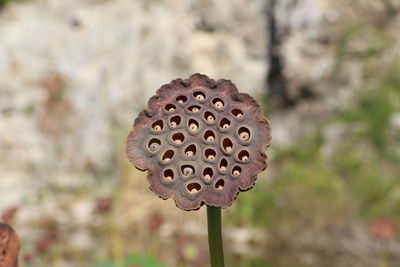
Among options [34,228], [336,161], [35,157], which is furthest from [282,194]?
[35,157]

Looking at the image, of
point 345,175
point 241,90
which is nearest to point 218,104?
point 345,175

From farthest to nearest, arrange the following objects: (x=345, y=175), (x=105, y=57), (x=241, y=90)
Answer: (x=105, y=57) → (x=241, y=90) → (x=345, y=175)

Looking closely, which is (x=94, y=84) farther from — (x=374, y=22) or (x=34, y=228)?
(x=374, y=22)

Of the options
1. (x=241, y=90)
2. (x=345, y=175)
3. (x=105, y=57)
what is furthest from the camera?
(x=105, y=57)

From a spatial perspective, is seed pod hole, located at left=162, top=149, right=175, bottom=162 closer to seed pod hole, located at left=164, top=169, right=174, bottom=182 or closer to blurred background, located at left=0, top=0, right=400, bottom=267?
seed pod hole, located at left=164, top=169, right=174, bottom=182

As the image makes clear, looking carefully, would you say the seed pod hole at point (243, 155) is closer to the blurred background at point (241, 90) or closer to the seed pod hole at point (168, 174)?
the seed pod hole at point (168, 174)

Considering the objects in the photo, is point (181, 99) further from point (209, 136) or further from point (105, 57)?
point (105, 57)

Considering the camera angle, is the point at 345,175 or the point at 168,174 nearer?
the point at 168,174

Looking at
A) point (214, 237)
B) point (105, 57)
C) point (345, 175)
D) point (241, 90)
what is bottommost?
point (214, 237)
